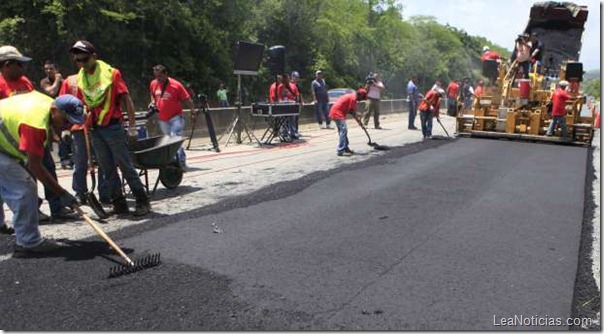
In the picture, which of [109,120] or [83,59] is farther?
[109,120]

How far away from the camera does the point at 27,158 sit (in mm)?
4445

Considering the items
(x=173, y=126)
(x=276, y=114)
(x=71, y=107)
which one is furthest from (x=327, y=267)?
(x=276, y=114)

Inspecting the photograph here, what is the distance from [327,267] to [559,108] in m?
10.6

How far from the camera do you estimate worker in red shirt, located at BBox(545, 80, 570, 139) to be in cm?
1283

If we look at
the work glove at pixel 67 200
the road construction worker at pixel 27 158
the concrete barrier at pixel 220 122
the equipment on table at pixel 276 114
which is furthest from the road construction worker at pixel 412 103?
the work glove at pixel 67 200

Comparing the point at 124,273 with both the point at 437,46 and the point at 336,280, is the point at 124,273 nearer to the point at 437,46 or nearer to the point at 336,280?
the point at 336,280

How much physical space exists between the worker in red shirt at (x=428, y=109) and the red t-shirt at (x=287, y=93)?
3.24 m

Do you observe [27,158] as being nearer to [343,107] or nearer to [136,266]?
[136,266]


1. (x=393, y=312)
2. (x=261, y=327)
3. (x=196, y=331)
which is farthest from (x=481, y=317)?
(x=196, y=331)

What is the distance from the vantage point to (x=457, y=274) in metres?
4.29

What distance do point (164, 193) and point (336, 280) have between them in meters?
3.84

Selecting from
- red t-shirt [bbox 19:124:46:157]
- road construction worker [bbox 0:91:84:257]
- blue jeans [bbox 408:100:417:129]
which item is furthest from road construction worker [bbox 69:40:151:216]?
blue jeans [bbox 408:100:417:129]

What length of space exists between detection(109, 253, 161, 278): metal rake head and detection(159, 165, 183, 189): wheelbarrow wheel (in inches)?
116

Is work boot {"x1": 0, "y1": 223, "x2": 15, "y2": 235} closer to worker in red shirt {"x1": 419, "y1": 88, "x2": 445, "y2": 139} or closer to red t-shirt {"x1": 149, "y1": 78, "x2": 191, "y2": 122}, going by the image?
red t-shirt {"x1": 149, "y1": 78, "x2": 191, "y2": 122}
